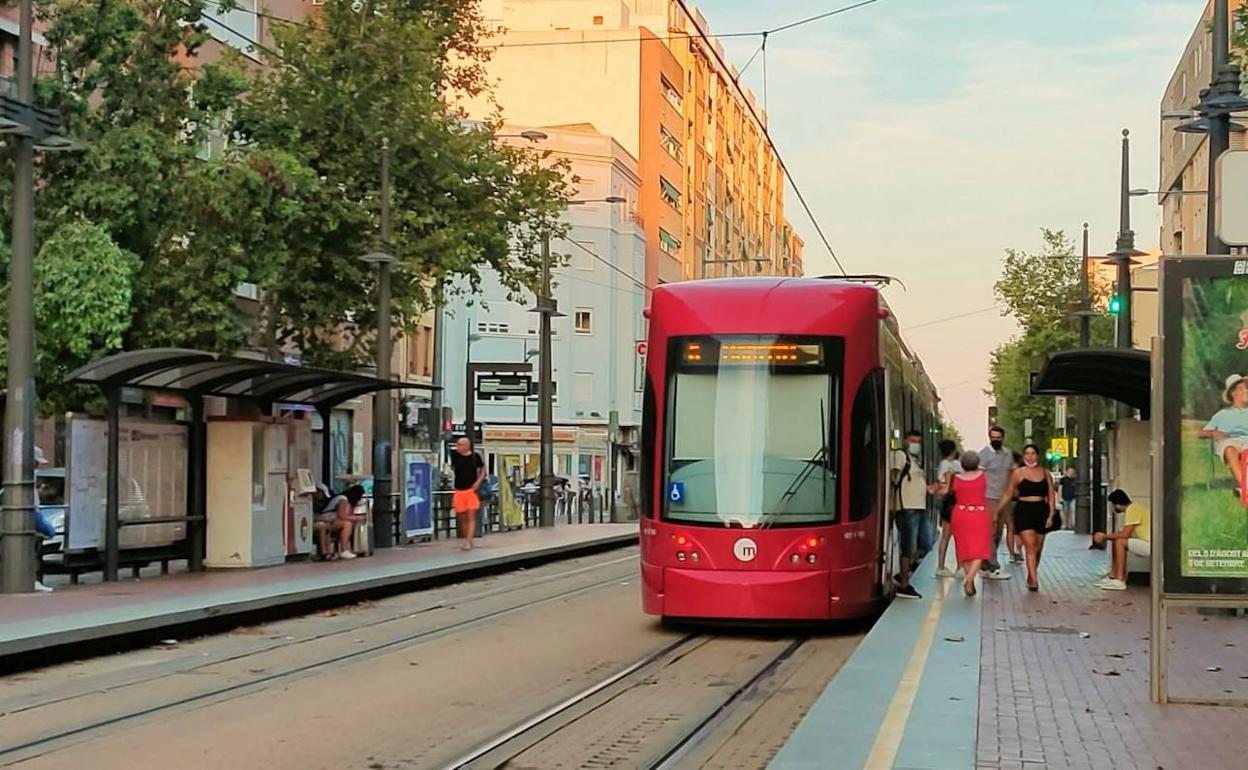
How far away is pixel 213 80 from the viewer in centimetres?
2688

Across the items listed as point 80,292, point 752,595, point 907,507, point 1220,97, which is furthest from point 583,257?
point 752,595

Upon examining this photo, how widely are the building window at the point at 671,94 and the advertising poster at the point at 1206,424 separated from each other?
244 feet

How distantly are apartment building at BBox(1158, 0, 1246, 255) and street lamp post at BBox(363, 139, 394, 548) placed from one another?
142 ft

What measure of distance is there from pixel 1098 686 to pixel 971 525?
725cm

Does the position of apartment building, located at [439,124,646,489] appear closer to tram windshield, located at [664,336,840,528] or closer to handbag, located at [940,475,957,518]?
handbag, located at [940,475,957,518]

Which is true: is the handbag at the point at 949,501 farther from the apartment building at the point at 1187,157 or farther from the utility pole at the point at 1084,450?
the apartment building at the point at 1187,157

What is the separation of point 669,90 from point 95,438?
225ft

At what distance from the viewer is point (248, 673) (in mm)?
13203

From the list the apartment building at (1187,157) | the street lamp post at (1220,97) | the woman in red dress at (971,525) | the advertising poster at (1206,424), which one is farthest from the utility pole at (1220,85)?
the apartment building at (1187,157)

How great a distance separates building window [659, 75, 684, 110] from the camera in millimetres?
84656

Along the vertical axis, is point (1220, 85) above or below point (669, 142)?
below

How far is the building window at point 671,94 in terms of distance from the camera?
3333 inches

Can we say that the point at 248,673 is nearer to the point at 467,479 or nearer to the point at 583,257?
the point at 467,479

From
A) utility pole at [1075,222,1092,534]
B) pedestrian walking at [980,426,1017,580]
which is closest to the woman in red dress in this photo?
pedestrian walking at [980,426,1017,580]
